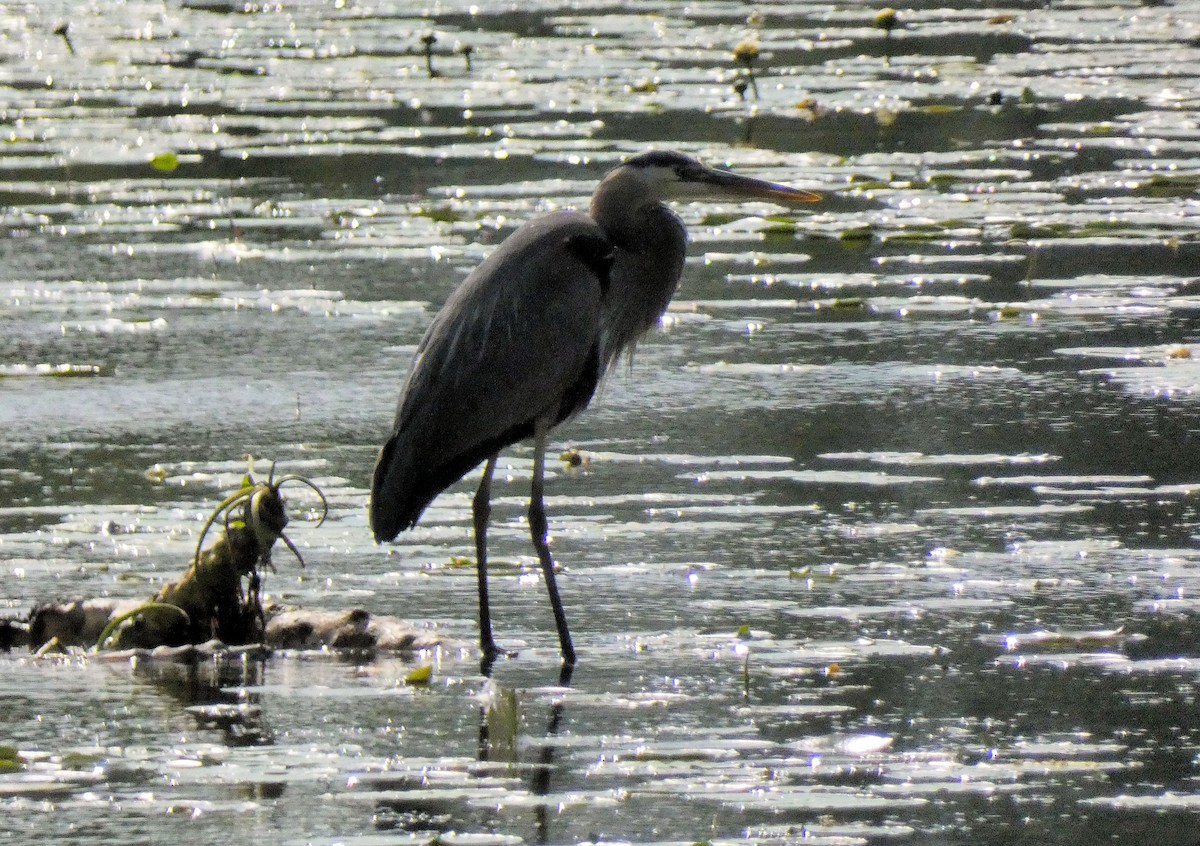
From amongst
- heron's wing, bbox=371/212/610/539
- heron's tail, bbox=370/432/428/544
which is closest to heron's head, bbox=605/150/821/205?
heron's wing, bbox=371/212/610/539

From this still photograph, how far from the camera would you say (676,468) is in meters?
7.77

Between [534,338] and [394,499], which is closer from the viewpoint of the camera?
[394,499]

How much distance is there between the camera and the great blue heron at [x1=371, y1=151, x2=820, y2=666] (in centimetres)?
630

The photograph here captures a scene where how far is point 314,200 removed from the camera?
528 inches

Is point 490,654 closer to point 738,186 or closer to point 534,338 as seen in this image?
point 534,338

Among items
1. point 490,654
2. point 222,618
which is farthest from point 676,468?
point 222,618

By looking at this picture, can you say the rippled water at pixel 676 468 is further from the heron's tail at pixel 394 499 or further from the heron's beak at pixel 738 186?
the heron's beak at pixel 738 186

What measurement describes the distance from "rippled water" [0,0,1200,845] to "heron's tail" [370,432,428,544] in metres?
0.24

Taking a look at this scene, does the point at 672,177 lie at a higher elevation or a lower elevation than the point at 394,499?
higher

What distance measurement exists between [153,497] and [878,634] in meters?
2.65

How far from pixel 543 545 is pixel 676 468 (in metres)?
1.54

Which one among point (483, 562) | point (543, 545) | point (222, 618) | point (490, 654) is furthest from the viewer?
point (543, 545)

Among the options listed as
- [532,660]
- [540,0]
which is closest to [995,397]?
[532,660]

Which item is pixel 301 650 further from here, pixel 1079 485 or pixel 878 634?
pixel 1079 485
